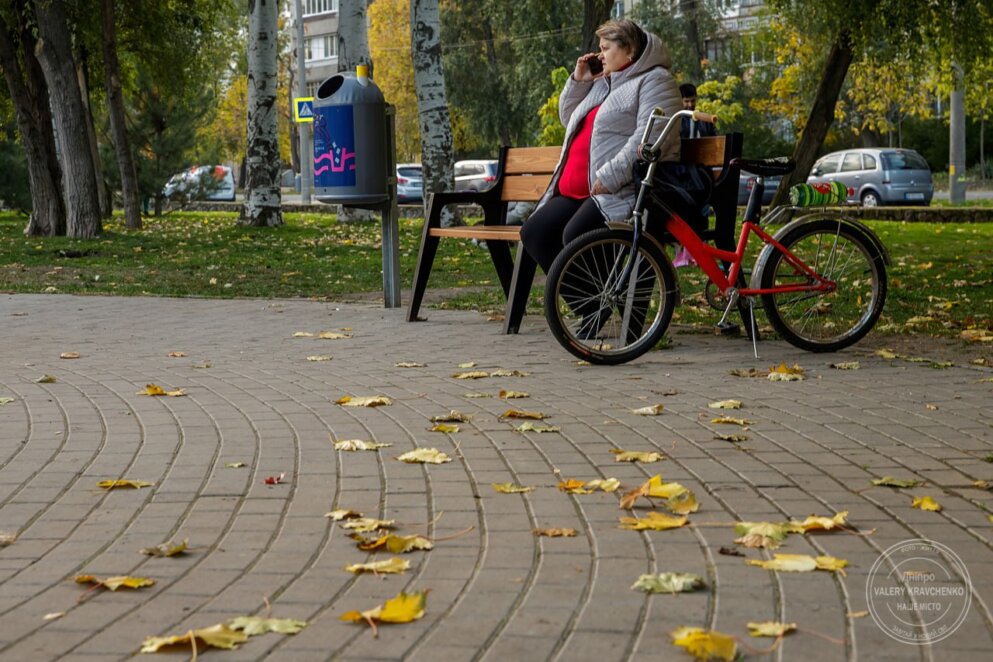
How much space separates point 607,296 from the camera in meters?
7.50

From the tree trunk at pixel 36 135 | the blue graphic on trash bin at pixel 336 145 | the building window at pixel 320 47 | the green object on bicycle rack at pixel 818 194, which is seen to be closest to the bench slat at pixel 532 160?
the blue graphic on trash bin at pixel 336 145

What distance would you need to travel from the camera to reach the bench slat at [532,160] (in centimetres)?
A: 920

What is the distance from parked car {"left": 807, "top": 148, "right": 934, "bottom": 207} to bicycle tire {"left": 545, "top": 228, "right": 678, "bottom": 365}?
29.3m

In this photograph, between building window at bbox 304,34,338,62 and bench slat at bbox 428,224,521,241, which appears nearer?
bench slat at bbox 428,224,521,241

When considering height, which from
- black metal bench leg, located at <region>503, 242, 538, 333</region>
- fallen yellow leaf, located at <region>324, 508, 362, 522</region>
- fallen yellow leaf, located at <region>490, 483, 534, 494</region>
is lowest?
fallen yellow leaf, located at <region>490, 483, 534, 494</region>

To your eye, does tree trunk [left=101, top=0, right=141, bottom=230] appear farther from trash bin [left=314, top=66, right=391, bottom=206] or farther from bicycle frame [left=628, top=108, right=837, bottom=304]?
bicycle frame [left=628, top=108, right=837, bottom=304]

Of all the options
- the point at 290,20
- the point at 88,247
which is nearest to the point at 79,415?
the point at 88,247

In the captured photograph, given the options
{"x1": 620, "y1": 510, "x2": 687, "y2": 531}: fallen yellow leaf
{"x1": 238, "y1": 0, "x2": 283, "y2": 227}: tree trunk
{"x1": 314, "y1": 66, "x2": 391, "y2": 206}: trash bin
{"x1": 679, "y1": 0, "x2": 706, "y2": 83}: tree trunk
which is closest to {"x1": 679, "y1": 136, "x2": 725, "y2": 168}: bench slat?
{"x1": 314, "y1": 66, "x2": 391, "y2": 206}: trash bin

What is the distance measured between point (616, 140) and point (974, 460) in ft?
11.4

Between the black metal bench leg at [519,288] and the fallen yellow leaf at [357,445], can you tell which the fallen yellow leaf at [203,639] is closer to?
the fallen yellow leaf at [357,445]

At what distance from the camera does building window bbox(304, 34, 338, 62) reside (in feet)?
348

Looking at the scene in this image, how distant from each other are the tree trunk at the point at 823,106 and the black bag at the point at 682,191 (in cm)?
1394

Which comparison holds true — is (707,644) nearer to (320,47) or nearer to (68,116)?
(68,116)

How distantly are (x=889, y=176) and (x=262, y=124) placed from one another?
18033 millimetres
